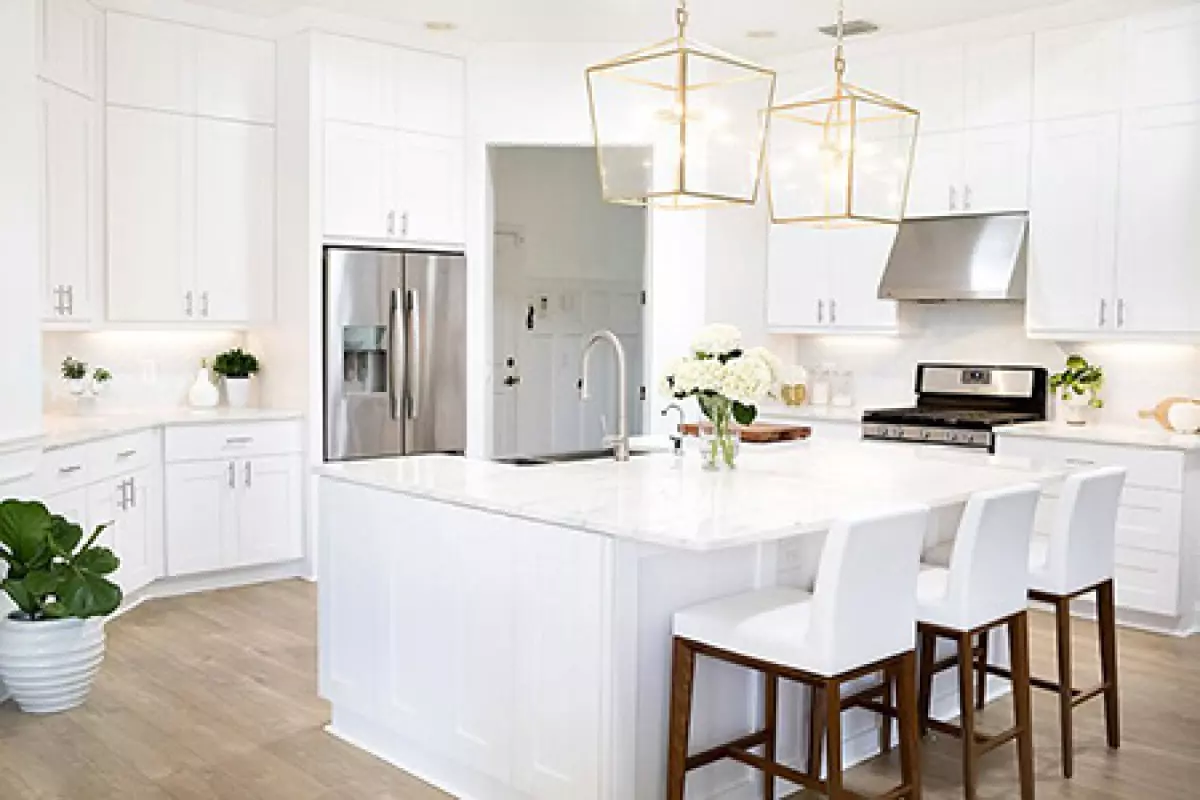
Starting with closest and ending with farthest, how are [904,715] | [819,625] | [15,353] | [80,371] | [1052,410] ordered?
[819,625] → [904,715] → [15,353] → [80,371] → [1052,410]

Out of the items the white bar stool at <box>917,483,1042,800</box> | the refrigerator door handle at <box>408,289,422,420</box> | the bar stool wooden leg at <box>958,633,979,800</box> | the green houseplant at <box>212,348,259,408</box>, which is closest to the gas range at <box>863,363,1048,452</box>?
the refrigerator door handle at <box>408,289,422,420</box>

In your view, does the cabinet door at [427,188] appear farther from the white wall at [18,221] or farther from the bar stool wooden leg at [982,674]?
the bar stool wooden leg at [982,674]

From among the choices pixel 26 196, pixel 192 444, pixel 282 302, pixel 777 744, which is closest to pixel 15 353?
pixel 26 196

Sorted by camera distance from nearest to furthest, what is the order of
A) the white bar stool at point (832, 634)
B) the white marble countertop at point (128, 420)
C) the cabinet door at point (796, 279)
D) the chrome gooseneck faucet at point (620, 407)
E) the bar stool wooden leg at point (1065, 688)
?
the white bar stool at point (832, 634) < the bar stool wooden leg at point (1065, 688) < the chrome gooseneck faucet at point (620, 407) < the white marble countertop at point (128, 420) < the cabinet door at point (796, 279)

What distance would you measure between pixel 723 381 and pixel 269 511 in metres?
3.22

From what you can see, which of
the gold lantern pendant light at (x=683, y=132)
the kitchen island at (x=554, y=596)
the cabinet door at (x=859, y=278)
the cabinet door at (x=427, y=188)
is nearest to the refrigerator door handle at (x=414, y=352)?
the cabinet door at (x=427, y=188)

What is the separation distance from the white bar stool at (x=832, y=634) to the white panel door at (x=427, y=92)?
4.11 metres

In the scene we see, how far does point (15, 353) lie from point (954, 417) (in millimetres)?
4294

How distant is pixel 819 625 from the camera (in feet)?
9.46

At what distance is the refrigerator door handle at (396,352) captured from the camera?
6500mm

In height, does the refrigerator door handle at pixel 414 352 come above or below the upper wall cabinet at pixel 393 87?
below

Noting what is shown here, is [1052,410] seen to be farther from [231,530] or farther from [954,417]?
[231,530]

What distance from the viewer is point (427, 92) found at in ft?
21.6

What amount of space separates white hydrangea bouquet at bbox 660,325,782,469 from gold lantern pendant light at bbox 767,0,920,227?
49 cm
